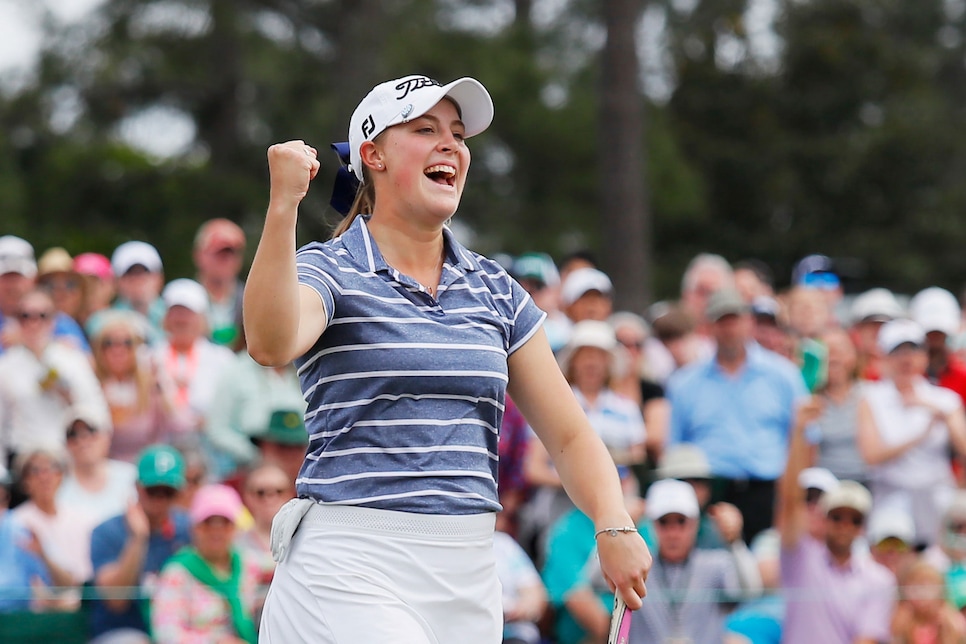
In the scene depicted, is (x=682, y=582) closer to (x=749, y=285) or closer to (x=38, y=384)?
(x=38, y=384)

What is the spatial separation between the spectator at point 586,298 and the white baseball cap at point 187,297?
2.12 meters

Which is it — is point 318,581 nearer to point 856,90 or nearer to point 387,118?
point 387,118

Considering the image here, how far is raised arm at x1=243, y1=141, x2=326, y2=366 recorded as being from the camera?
353 cm

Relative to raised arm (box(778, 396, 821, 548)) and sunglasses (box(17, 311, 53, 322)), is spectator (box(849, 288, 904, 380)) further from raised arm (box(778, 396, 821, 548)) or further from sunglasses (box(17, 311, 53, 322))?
sunglasses (box(17, 311, 53, 322))

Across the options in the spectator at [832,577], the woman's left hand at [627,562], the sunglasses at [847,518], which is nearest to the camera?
the woman's left hand at [627,562]

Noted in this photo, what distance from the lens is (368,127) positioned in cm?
407

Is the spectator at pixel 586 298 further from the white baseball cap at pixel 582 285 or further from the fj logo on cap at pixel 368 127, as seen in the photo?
the fj logo on cap at pixel 368 127

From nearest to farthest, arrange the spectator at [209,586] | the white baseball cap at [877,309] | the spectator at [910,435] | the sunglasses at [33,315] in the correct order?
the spectator at [209,586]
the sunglasses at [33,315]
the spectator at [910,435]
the white baseball cap at [877,309]

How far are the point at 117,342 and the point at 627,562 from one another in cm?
493

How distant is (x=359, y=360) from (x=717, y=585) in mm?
4122

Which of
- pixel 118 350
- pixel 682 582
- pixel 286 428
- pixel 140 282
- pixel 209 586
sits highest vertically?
pixel 140 282

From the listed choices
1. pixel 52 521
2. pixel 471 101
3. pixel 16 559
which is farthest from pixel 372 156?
pixel 52 521

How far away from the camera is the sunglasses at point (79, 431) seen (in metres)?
7.71

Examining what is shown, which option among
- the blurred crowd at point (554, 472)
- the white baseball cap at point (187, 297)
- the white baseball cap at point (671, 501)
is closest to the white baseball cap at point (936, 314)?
the blurred crowd at point (554, 472)
